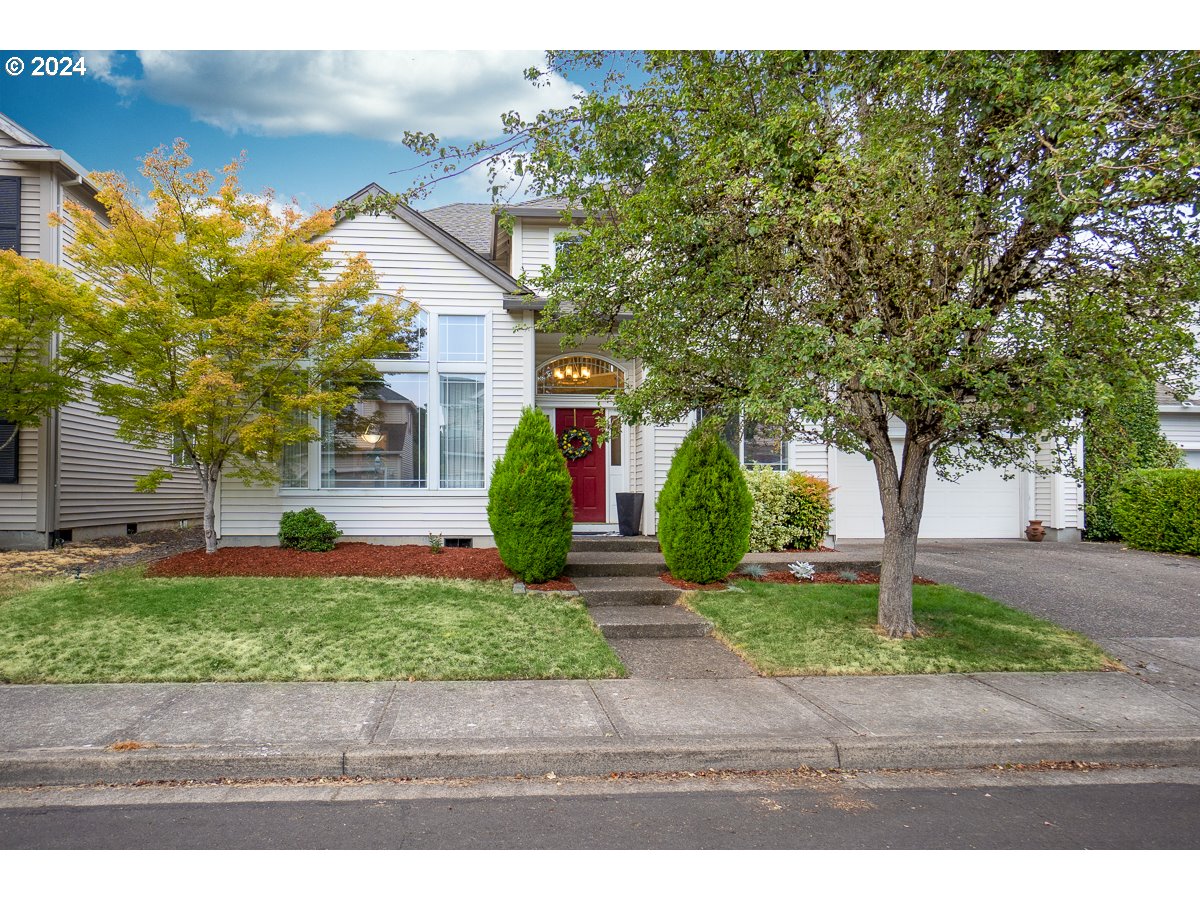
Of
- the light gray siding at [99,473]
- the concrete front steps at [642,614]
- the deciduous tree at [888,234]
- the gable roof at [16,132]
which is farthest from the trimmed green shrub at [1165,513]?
the gable roof at [16,132]

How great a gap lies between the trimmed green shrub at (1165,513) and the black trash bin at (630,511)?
807 centimetres

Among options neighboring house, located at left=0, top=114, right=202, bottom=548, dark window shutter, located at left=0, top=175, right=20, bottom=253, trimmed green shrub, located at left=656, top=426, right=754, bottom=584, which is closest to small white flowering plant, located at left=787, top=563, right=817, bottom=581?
trimmed green shrub, located at left=656, top=426, right=754, bottom=584

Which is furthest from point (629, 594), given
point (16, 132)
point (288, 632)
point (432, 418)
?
point (16, 132)

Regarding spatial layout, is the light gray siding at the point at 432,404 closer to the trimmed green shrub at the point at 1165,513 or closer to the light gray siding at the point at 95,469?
the light gray siding at the point at 95,469

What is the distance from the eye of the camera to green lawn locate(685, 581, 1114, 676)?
6.05m

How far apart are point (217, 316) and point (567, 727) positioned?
757 cm

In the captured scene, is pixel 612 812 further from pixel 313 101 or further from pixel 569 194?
pixel 313 101

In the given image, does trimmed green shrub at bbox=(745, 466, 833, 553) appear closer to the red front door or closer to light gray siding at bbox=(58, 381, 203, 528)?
the red front door

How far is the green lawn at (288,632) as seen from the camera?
18.6 feet

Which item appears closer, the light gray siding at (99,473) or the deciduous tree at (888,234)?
the deciduous tree at (888,234)

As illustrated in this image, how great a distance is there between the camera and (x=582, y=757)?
4180 millimetres

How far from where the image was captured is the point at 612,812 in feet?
11.9

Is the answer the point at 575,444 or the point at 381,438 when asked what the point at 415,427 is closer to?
the point at 381,438

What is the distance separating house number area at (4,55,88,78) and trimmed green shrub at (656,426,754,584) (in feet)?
25.4
